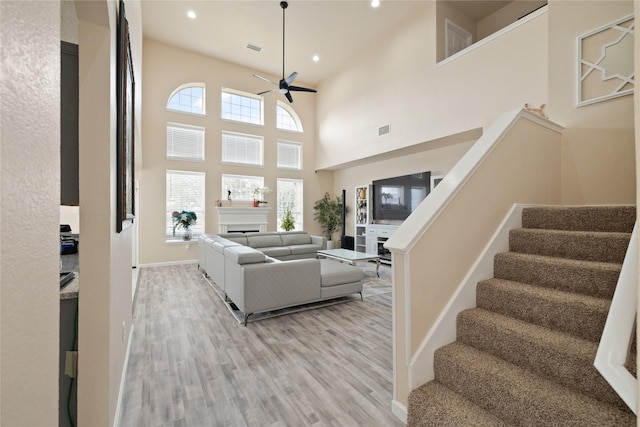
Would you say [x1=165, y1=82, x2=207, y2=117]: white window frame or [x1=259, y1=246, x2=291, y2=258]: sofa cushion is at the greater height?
[x1=165, y1=82, x2=207, y2=117]: white window frame

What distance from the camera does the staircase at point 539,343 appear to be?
4.43 feet

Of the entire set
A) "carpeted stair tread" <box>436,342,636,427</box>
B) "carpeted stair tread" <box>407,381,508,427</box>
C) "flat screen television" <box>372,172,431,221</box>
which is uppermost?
"flat screen television" <box>372,172,431,221</box>

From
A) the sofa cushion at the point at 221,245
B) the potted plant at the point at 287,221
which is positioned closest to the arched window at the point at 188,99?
the potted plant at the point at 287,221

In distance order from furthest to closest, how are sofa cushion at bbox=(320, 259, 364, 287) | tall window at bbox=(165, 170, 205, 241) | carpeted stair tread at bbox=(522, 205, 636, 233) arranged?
tall window at bbox=(165, 170, 205, 241), sofa cushion at bbox=(320, 259, 364, 287), carpeted stair tread at bbox=(522, 205, 636, 233)

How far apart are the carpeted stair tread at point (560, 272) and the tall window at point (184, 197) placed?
675 cm

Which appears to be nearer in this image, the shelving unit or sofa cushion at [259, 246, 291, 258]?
sofa cushion at [259, 246, 291, 258]

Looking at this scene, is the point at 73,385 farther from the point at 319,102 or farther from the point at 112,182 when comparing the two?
the point at 319,102

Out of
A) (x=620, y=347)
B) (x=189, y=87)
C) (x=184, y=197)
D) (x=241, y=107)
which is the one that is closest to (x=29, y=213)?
(x=620, y=347)

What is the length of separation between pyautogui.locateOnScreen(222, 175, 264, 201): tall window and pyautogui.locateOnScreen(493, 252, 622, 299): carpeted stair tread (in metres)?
6.69

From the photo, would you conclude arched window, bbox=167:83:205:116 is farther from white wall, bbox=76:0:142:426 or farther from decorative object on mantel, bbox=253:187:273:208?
white wall, bbox=76:0:142:426

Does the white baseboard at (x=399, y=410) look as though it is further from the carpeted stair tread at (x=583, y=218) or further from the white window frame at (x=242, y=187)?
the white window frame at (x=242, y=187)

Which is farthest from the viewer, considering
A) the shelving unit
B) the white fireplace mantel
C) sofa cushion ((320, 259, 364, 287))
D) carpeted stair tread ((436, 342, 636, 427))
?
the shelving unit

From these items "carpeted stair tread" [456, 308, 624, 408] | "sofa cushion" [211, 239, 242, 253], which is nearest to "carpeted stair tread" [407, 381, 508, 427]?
"carpeted stair tread" [456, 308, 624, 408]

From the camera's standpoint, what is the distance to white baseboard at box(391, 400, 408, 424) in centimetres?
172
